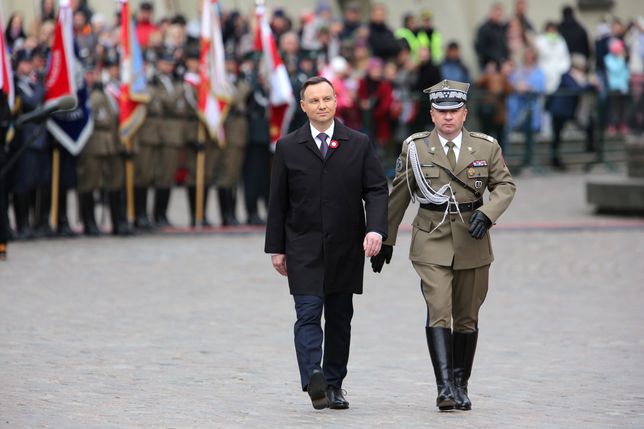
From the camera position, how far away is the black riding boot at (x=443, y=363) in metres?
8.93

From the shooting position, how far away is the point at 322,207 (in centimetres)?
916

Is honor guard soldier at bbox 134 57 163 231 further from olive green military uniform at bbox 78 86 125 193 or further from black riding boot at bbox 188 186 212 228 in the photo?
black riding boot at bbox 188 186 212 228

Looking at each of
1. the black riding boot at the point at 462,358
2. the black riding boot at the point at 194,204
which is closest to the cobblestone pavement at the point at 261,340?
the black riding boot at the point at 462,358

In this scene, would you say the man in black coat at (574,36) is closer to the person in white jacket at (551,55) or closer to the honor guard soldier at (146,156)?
the person in white jacket at (551,55)

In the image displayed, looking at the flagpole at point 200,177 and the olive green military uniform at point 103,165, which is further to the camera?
the flagpole at point 200,177

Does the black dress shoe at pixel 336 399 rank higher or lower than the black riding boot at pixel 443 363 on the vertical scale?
lower

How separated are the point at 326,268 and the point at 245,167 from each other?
11.1m

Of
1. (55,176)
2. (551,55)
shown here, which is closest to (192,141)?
(55,176)

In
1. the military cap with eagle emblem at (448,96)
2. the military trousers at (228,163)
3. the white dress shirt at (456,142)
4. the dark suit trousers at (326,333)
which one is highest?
the military cap with eagle emblem at (448,96)

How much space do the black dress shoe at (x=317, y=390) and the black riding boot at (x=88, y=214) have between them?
10.2m

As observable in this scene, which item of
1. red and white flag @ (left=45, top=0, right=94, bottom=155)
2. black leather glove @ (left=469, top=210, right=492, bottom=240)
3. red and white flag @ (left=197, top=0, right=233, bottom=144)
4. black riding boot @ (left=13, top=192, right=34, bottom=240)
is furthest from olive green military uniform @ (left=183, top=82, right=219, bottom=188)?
black leather glove @ (left=469, top=210, right=492, bottom=240)

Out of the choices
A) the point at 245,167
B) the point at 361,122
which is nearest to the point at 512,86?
the point at 361,122

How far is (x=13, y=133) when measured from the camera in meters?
17.1

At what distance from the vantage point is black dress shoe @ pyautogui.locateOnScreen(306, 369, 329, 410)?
28.9 feet
